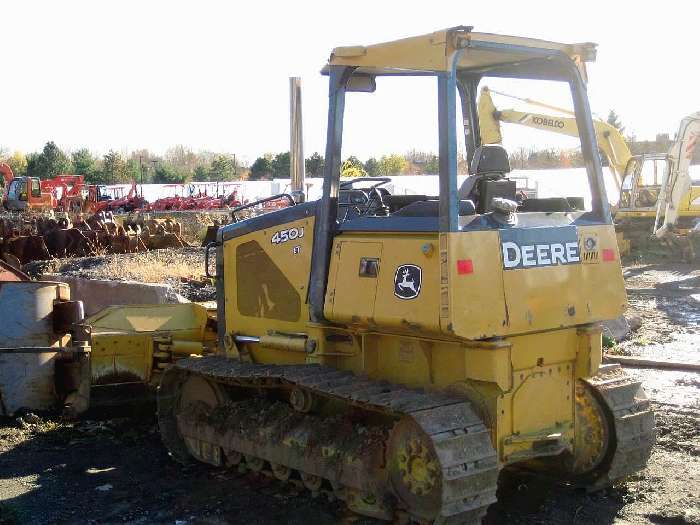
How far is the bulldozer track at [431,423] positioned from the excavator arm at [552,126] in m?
2.95

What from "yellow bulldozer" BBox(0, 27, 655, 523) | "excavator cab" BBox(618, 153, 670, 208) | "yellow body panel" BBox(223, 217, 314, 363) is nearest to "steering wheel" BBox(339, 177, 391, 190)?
"yellow bulldozer" BBox(0, 27, 655, 523)

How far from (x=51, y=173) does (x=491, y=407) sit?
58568mm

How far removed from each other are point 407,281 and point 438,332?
13.7 inches

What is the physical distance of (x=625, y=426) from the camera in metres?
5.66

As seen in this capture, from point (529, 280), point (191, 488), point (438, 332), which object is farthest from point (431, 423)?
point (191, 488)

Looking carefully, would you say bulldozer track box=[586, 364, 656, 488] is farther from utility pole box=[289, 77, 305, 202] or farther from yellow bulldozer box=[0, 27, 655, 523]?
utility pole box=[289, 77, 305, 202]

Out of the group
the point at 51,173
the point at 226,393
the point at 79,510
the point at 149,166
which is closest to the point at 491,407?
the point at 226,393

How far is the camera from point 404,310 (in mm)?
5105

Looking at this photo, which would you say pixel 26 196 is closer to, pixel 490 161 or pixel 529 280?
pixel 490 161

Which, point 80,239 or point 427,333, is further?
point 80,239

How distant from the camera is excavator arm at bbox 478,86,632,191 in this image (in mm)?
9966

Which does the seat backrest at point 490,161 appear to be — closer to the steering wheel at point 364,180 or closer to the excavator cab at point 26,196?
the steering wheel at point 364,180

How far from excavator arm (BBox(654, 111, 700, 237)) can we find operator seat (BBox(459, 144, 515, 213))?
53.9 feet

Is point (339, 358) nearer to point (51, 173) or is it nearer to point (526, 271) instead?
point (526, 271)
